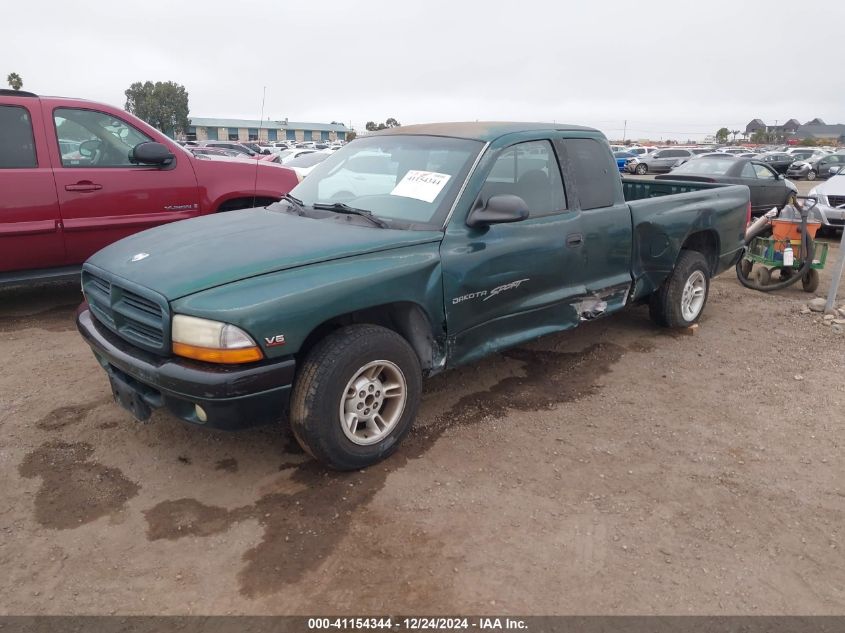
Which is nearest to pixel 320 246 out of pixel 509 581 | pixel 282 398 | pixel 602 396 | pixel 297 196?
pixel 282 398

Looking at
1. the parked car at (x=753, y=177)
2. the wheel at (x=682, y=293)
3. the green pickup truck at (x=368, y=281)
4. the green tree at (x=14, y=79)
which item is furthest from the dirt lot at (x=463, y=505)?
the green tree at (x=14, y=79)

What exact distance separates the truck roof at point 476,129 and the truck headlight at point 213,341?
6.41ft

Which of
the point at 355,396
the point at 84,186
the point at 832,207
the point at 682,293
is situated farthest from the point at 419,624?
the point at 832,207

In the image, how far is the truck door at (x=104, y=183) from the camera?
5.31 metres

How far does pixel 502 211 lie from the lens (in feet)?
11.0

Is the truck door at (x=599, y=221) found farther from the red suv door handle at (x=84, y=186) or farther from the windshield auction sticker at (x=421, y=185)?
the red suv door handle at (x=84, y=186)

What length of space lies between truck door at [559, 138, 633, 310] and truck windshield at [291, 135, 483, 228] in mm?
971

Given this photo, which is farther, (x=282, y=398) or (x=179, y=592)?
(x=282, y=398)

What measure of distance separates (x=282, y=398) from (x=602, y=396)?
A: 2.40 metres

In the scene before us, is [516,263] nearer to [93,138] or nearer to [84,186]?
[84,186]

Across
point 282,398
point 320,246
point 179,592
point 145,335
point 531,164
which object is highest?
point 531,164

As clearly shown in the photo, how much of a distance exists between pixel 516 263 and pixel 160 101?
9222 cm

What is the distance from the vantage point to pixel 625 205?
4.60 meters

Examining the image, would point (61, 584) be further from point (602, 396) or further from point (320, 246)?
point (602, 396)
